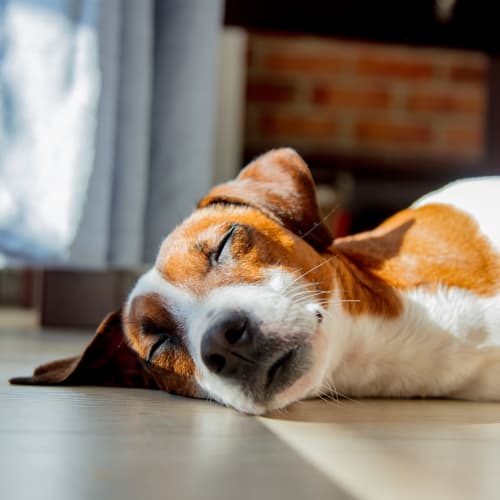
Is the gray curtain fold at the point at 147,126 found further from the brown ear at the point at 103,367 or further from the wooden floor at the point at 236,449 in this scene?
the wooden floor at the point at 236,449

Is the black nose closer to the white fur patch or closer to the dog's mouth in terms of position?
the dog's mouth

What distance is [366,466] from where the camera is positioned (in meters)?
0.85

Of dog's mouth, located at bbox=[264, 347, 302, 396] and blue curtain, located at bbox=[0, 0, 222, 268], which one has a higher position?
blue curtain, located at bbox=[0, 0, 222, 268]

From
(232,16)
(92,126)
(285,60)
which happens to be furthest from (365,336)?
(285,60)

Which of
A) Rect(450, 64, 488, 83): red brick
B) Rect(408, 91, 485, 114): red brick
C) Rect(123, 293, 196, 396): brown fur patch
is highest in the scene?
Rect(450, 64, 488, 83): red brick

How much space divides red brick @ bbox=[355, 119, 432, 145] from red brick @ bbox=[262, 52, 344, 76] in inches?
15.0

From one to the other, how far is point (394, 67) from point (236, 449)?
397cm

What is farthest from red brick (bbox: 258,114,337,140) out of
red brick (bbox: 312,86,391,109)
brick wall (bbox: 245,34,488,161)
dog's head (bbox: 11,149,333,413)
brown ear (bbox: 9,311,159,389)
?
brown ear (bbox: 9,311,159,389)

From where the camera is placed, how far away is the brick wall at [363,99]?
14.8ft

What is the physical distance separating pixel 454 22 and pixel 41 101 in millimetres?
1299

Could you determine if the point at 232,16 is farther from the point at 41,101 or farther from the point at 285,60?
the point at 285,60

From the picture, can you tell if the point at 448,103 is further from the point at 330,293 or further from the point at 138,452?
the point at 138,452

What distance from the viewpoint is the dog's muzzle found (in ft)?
3.67

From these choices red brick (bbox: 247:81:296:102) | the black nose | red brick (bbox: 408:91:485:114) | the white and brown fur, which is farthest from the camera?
red brick (bbox: 408:91:485:114)
